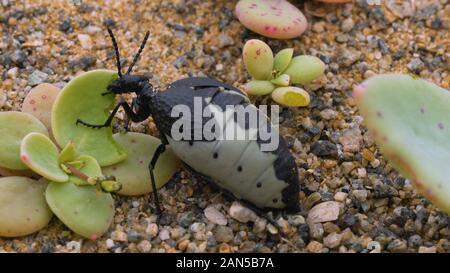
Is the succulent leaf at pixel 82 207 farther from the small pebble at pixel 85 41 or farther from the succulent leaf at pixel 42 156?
the small pebble at pixel 85 41

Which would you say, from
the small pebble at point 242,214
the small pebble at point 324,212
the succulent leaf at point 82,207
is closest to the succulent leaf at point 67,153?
the succulent leaf at point 82,207

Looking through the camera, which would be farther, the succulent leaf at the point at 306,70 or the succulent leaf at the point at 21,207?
the succulent leaf at the point at 306,70

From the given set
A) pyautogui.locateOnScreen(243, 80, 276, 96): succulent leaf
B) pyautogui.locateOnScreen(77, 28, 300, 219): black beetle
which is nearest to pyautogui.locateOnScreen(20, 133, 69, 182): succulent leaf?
pyautogui.locateOnScreen(77, 28, 300, 219): black beetle

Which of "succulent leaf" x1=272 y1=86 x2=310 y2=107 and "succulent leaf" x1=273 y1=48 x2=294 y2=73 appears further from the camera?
"succulent leaf" x1=273 y1=48 x2=294 y2=73

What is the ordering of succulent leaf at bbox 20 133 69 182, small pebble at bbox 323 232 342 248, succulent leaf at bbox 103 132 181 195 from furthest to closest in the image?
succulent leaf at bbox 103 132 181 195 < small pebble at bbox 323 232 342 248 < succulent leaf at bbox 20 133 69 182

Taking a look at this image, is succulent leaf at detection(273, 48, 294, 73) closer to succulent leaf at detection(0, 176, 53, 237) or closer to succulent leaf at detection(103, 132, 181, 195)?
succulent leaf at detection(103, 132, 181, 195)

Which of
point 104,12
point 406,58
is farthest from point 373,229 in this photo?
point 104,12

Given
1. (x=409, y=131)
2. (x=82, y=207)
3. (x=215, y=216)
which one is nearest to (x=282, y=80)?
(x=215, y=216)

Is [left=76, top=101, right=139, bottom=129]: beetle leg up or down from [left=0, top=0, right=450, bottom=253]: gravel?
up
